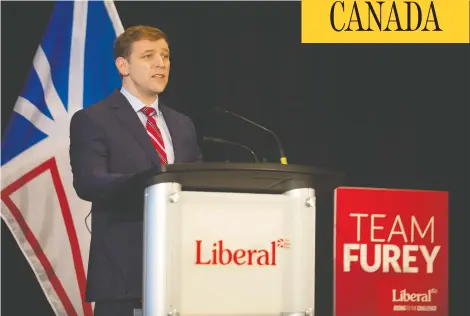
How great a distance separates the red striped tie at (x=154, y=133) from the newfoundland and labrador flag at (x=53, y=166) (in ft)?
4.58

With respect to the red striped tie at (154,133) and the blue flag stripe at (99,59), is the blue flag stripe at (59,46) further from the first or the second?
the red striped tie at (154,133)

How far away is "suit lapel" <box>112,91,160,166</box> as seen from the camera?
235 cm

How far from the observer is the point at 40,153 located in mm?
3789

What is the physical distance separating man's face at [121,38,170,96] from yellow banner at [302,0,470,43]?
4.66 feet

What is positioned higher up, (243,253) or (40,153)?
(40,153)

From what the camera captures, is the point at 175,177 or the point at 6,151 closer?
the point at 175,177

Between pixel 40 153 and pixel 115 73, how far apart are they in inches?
20.1

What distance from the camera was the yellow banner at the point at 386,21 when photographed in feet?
12.2

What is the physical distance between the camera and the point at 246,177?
200 centimetres

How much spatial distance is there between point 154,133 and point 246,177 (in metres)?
0.52

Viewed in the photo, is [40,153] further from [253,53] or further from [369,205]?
[369,205]

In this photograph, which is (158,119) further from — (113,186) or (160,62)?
(113,186)

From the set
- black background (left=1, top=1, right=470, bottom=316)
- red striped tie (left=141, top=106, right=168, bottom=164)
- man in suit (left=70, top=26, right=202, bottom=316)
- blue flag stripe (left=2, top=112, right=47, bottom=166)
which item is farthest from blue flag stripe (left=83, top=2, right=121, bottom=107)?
red striped tie (left=141, top=106, right=168, bottom=164)

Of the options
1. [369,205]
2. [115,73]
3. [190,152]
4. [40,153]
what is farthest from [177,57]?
[190,152]
